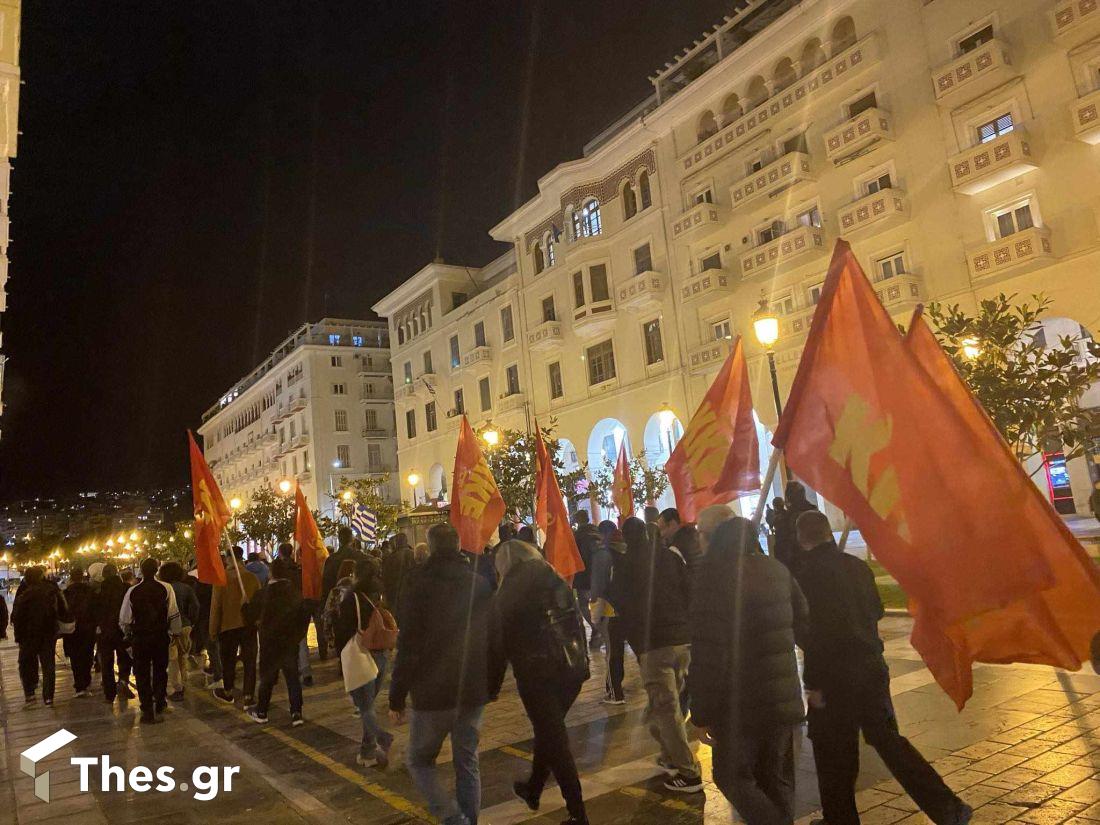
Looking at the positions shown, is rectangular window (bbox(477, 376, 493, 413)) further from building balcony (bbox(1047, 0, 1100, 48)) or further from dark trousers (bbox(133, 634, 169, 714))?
dark trousers (bbox(133, 634, 169, 714))

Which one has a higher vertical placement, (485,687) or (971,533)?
(971,533)

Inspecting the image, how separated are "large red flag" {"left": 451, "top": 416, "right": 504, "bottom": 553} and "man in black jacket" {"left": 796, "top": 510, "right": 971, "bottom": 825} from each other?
806 cm

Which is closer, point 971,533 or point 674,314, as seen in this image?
point 971,533

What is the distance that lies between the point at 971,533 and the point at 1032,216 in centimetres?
2121

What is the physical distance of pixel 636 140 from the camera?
32.4 meters

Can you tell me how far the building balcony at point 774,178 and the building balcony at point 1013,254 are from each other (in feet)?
20.2

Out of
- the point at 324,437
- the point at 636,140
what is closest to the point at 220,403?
the point at 324,437

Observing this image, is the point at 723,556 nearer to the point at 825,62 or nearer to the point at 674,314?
the point at 825,62

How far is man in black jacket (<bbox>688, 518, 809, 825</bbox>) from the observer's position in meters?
4.25

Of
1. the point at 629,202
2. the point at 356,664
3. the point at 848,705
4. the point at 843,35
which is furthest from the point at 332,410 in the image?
the point at 848,705

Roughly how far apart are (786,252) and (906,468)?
23.7m

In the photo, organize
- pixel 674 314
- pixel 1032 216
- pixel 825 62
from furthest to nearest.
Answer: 1. pixel 674 314
2. pixel 825 62
3. pixel 1032 216

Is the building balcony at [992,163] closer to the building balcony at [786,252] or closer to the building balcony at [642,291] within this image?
the building balcony at [786,252]

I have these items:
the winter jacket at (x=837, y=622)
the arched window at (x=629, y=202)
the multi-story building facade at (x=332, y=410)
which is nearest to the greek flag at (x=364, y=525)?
the arched window at (x=629, y=202)
